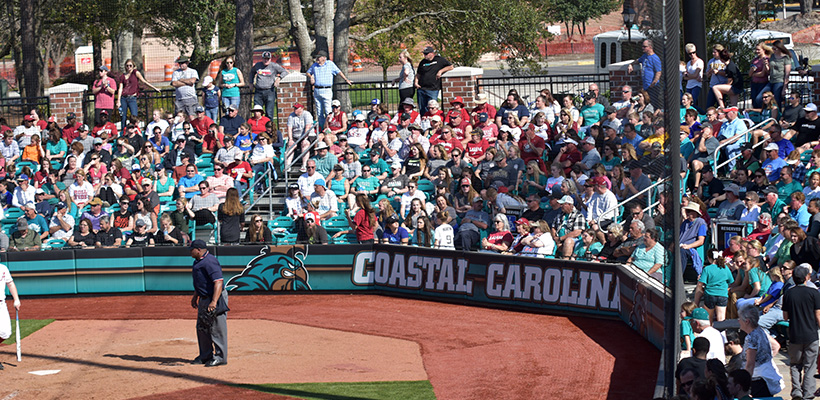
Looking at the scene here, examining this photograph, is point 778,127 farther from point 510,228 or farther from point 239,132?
point 239,132

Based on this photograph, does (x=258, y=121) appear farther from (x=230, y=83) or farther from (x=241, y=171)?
(x=241, y=171)

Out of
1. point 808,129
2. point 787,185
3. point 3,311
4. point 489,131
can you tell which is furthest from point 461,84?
point 3,311

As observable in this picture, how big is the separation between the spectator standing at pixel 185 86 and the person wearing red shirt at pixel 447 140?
289 inches

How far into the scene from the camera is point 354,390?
1204cm

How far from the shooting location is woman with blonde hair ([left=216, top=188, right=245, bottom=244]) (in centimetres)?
1898

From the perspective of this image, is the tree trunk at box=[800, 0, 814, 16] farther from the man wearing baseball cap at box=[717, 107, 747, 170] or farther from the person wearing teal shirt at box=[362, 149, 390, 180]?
the person wearing teal shirt at box=[362, 149, 390, 180]

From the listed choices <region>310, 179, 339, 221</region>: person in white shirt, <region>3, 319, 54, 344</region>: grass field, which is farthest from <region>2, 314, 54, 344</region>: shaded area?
<region>310, 179, 339, 221</region>: person in white shirt

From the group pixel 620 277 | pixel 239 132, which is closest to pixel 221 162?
pixel 239 132

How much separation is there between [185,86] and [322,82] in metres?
3.79

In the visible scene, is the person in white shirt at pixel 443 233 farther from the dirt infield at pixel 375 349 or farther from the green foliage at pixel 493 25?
the green foliage at pixel 493 25

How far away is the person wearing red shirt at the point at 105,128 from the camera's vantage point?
24416 mm

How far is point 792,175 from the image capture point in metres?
16.0

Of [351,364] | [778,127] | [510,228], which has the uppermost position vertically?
[778,127]

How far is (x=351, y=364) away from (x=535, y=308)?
4.09 meters
